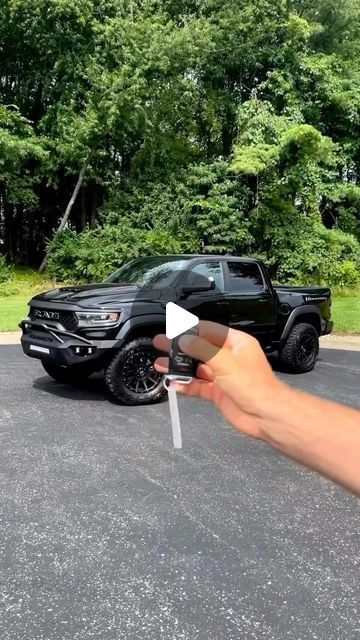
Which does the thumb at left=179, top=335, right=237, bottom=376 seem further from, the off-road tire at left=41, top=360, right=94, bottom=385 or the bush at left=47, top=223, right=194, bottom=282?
the bush at left=47, top=223, right=194, bottom=282

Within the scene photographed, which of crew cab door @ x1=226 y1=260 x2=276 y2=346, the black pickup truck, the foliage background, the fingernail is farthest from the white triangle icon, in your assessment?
the foliage background

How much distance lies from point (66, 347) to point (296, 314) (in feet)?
11.0

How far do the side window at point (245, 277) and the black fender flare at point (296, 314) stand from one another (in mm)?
906

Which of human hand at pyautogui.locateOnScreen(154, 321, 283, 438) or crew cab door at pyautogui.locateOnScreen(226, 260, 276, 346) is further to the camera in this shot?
crew cab door at pyautogui.locateOnScreen(226, 260, 276, 346)

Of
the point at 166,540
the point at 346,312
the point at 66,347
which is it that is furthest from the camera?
the point at 346,312

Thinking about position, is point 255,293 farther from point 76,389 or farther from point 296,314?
point 76,389

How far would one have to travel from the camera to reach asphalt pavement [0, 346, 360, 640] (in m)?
2.41

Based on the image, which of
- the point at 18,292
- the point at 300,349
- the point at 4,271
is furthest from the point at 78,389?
the point at 4,271

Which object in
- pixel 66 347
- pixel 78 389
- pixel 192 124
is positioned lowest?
pixel 78 389

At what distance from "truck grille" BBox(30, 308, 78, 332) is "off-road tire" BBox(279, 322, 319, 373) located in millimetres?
3028

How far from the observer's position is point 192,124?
883 inches

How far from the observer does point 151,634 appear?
7.61 feet

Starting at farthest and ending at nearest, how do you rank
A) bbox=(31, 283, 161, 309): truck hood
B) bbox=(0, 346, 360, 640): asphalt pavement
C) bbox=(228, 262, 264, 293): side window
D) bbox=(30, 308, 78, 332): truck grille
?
bbox=(228, 262, 264, 293): side window < bbox=(30, 308, 78, 332): truck grille < bbox=(31, 283, 161, 309): truck hood < bbox=(0, 346, 360, 640): asphalt pavement

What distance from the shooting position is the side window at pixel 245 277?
20.6ft
